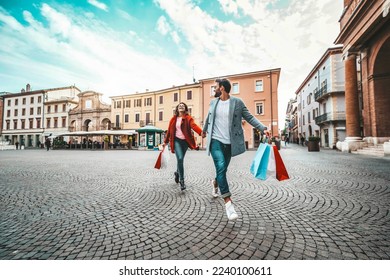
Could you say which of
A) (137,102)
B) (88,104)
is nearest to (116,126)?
(137,102)

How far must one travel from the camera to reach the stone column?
13.4 metres

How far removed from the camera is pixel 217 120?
2.66m

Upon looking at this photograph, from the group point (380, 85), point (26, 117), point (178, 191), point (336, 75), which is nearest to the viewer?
point (178, 191)

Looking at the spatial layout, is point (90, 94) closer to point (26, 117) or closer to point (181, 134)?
point (26, 117)

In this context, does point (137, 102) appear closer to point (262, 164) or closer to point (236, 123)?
point (236, 123)

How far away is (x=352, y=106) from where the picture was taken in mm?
13445

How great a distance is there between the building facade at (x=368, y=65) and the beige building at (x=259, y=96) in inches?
415

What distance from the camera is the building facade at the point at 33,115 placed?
40312 mm

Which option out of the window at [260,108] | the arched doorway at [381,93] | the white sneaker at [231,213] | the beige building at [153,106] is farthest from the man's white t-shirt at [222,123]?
the beige building at [153,106]

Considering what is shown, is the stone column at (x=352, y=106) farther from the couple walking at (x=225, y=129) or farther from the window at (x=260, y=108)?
the couple walking at (x=225, y=129)

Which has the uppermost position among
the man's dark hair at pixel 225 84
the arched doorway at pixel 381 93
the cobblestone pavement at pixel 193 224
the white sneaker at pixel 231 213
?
the arched doorway at pixel 381 93

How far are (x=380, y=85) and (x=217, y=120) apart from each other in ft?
50.5

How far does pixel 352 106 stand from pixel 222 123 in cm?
1529
